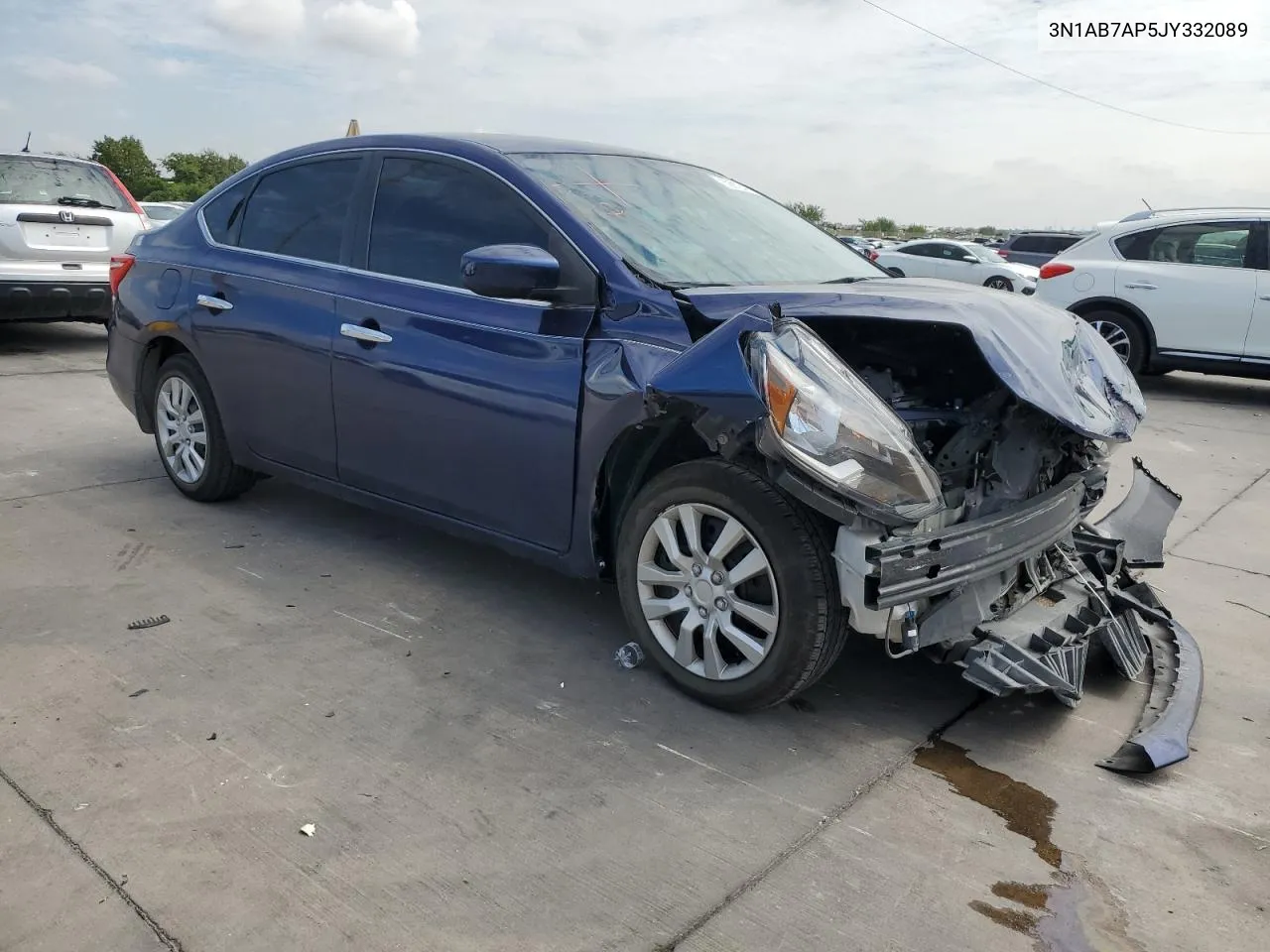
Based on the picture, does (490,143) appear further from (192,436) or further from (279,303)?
(192,436)

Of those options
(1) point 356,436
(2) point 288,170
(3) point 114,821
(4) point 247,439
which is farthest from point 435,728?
(2) point 288,170

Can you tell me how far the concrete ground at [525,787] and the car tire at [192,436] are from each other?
69 centimetres

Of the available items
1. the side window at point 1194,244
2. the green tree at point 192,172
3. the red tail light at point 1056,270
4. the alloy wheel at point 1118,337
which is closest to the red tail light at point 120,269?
the alloy wheel at point 1118,337

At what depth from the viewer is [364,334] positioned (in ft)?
13.4

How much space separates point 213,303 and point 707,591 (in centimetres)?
283

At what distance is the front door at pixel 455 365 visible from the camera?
3.56 meters

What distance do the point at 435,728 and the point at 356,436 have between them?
147 cm

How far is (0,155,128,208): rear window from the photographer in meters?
9.27

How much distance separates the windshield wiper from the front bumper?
8.98 meters

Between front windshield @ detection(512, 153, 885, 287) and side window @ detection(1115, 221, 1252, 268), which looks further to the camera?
side window @ detection(1115, 221, 1252, 268)

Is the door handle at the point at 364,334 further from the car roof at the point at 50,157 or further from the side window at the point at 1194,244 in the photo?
the side window at the point at 1194,244

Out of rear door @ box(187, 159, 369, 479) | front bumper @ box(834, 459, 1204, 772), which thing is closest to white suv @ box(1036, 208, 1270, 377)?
front bumper @ box(834, 459, 1204, 772)

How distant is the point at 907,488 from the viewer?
9.50 feet

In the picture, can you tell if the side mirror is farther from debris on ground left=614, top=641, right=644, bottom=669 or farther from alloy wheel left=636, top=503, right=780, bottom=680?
debris on ground left=614, top=641, right=644, bottom=669
